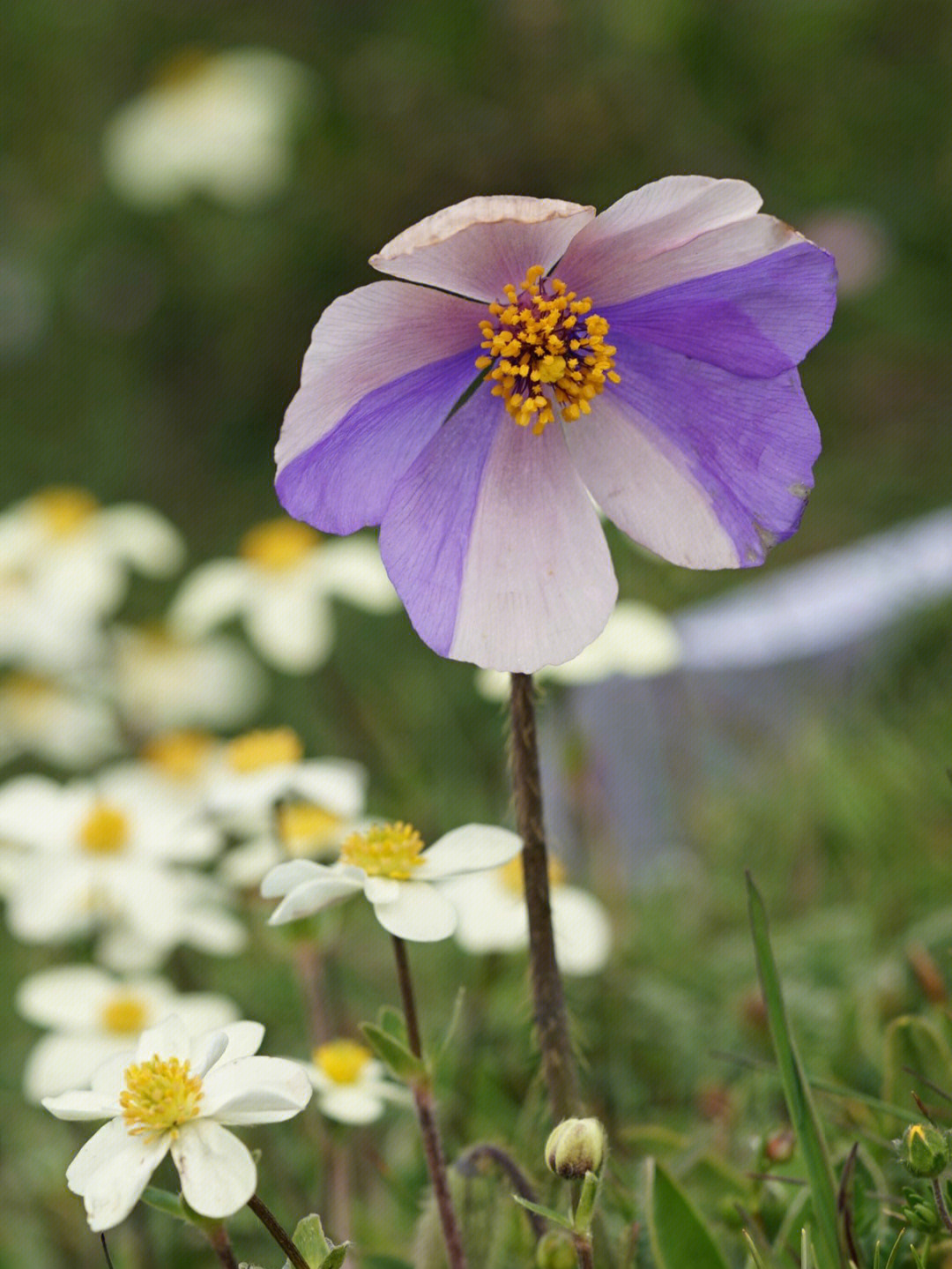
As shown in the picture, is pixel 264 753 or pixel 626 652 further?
pixel 626 652

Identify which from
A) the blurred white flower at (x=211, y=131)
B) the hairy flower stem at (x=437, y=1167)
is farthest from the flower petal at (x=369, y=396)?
the blurred white flower at (x=211, y=131)

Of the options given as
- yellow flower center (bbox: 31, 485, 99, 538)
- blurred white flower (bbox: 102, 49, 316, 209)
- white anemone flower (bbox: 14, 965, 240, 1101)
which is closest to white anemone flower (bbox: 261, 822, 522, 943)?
white anemone flower (bbox: 14, 965, 240, 1101)

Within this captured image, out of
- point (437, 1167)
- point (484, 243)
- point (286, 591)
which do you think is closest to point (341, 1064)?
point (437, 1167)

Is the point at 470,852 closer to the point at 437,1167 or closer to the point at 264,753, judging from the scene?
the point at 437,1167

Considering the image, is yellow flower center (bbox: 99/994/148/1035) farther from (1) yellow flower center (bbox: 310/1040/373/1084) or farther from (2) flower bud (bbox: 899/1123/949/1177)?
(2) flower bud (bbox: 899/1123/949/1177)

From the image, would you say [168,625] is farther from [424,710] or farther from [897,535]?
[897,535]

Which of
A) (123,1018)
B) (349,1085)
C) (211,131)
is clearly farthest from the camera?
(211,131)
